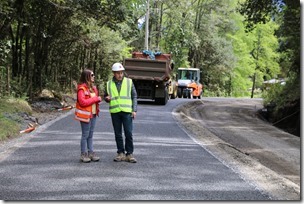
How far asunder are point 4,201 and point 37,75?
60.9 ft

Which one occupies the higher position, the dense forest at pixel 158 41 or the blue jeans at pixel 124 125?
the dense forest at pixel 158 41

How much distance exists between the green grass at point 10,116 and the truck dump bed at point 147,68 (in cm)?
752

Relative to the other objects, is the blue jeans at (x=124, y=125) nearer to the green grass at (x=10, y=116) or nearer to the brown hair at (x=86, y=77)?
the brown hair at (x=86, y=77)

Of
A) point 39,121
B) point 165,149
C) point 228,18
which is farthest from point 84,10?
point 228,18

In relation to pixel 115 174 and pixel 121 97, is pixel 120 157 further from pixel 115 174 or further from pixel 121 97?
pixel 121 97

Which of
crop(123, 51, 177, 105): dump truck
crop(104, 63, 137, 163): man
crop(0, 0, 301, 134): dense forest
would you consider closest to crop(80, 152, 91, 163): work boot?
crop(104, 63, 137, 163): man

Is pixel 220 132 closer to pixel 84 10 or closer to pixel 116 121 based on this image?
pixel 84 10

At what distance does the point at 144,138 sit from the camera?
37.9 feet

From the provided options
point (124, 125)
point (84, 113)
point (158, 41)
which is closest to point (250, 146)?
point (124, 125)

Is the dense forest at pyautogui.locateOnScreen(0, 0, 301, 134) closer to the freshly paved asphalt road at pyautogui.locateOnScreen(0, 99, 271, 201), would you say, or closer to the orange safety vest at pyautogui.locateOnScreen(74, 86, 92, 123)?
the freshly paved asphalt road at pyautogui.locateOnScreen(0, 99, 271, 201)

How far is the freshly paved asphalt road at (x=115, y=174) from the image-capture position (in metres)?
6.07

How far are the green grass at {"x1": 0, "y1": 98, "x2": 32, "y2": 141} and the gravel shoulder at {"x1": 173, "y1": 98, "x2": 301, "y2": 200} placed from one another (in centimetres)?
479

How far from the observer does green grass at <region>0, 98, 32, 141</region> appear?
37.0ft

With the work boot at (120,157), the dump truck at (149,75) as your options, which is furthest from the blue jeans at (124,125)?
the dump truck at (149,75)
